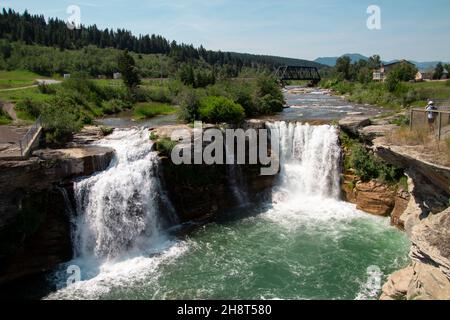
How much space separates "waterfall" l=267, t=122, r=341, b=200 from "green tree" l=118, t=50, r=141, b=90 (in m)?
22.7

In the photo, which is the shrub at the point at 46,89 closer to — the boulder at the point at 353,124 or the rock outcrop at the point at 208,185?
the rock outcrop at the point at 208,185

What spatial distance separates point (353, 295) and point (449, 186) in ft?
15.0

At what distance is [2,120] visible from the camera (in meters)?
22.3

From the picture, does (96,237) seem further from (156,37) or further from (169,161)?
(156,37)

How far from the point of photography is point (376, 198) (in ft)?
61.7

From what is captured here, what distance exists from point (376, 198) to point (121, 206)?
11.9 m

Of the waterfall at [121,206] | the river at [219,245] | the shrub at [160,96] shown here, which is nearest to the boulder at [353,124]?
the river at [219,245]

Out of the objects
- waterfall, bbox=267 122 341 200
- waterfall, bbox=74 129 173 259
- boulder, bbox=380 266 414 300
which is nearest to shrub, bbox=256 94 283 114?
waterfall, bbox=267 122 341 200

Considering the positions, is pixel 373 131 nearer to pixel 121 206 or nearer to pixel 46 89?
pixel 121 206

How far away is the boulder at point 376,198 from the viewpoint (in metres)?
18.5

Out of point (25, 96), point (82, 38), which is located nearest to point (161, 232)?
point (25, 96)

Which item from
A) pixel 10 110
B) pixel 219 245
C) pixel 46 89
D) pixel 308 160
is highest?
pixel 46 89
